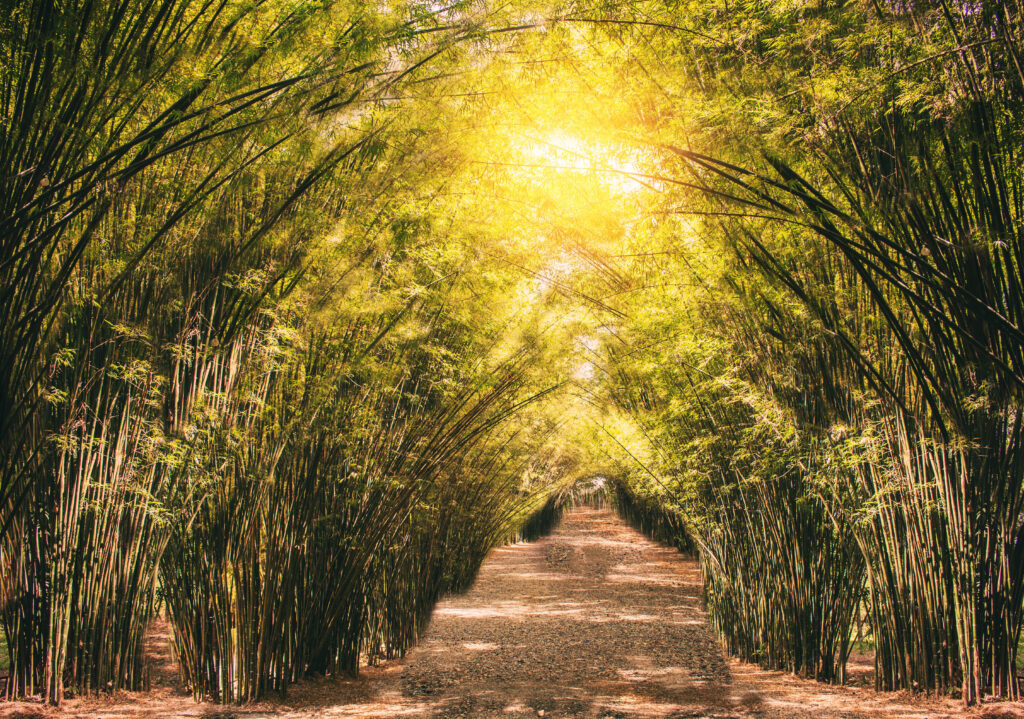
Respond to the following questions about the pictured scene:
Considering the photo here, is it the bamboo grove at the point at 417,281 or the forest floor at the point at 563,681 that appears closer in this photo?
the bamboo grove at the point at 417,281

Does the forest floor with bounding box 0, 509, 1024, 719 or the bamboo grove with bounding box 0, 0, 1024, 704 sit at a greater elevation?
the bamboo grove with bounding box 0, 0, 1024, 704

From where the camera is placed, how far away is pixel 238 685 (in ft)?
11.4

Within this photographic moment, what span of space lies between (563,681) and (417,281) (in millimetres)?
2895

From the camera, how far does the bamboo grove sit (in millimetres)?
2484

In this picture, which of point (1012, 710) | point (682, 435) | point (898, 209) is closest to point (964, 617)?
point (1012, 710)

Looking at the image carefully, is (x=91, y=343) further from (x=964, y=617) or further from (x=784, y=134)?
(x=964, y=617)

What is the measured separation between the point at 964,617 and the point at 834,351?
136cm

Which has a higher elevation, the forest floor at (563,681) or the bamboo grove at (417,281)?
the bamboo grove at (417,281)

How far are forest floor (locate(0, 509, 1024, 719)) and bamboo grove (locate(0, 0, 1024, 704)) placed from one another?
209mm

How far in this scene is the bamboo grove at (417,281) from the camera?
8.15ft

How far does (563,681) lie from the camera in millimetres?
4574

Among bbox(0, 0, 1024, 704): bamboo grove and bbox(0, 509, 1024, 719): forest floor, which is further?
bbox(0, 509, 1024, 719): forest floor

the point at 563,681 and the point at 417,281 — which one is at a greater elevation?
the point at 417,281

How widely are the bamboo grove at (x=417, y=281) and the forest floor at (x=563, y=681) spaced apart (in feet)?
0.69
